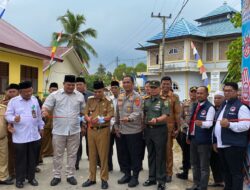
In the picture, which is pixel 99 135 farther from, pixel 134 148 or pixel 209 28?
pixel 209 28

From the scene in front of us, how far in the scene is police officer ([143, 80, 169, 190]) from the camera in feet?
19.9

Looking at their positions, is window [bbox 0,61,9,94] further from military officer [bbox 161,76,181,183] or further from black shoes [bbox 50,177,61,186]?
military officer [bbox 161,76,181,183]

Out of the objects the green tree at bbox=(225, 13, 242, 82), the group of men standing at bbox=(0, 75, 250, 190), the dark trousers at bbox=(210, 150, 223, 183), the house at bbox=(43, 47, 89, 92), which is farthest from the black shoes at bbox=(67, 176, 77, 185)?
the house at bbox=(43, 47, 89, 92)

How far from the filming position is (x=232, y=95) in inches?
208

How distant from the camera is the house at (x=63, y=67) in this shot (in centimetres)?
2203

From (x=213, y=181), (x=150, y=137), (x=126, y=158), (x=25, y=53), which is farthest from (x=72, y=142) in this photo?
(x=25, y=53)

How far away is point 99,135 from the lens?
20.5 feet

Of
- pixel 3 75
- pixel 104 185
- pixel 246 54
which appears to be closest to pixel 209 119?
pixel 246 54

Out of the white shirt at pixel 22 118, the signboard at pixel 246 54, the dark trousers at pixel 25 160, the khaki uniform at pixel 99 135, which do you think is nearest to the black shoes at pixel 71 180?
the khaki uniform at pixel 99 135

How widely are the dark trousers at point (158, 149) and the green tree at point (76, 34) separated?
94.6 ft

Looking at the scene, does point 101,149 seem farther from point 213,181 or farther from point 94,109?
point 213,181

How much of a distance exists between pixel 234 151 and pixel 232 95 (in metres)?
0.84

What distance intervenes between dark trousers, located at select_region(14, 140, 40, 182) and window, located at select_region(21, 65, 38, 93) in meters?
8.87

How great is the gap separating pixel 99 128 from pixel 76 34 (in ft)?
101
